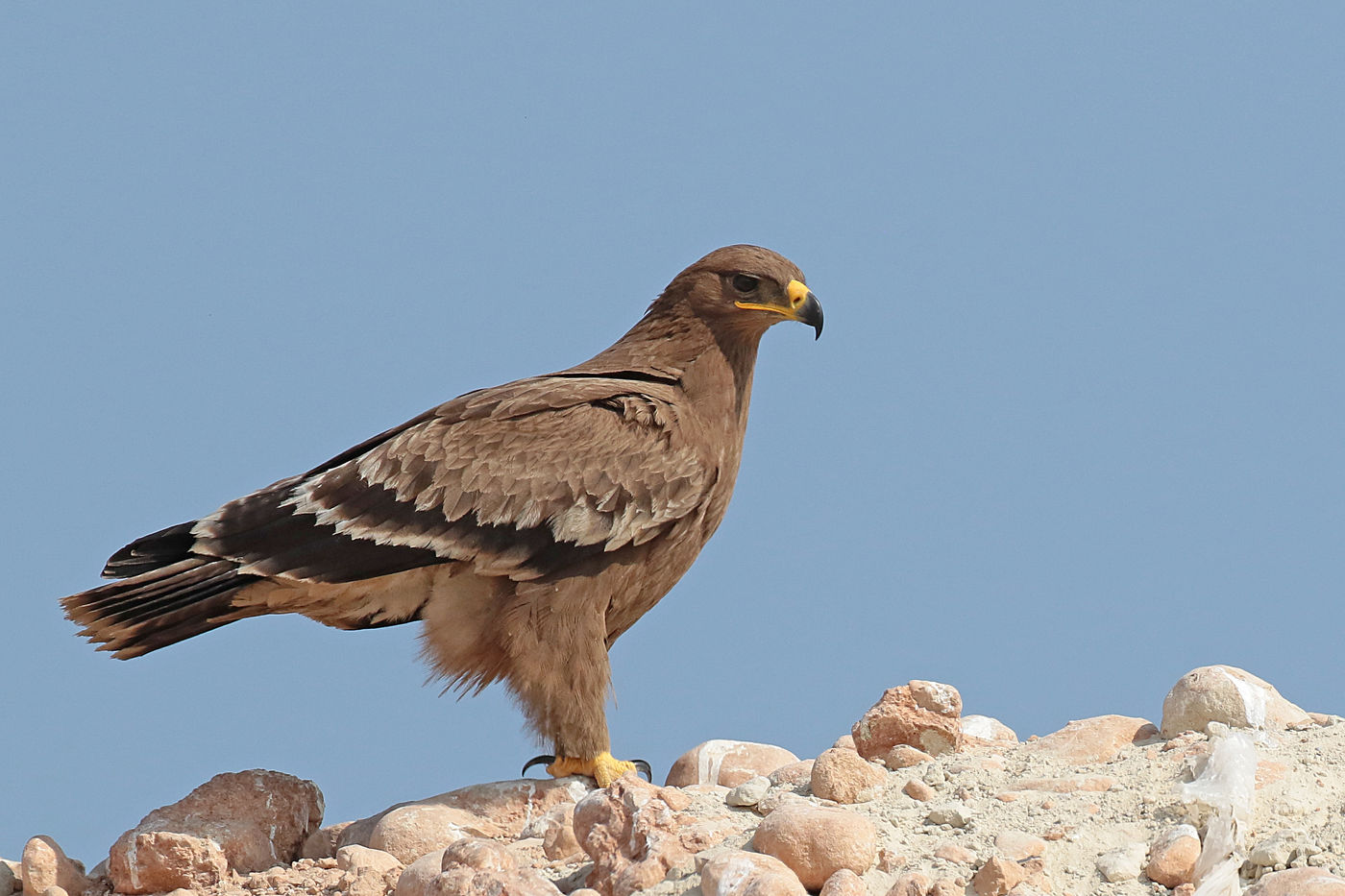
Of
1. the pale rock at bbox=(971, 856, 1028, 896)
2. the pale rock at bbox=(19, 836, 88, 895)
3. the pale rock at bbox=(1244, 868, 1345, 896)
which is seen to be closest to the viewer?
the pale rock at bbox=(1244, 868, 1345, 896)

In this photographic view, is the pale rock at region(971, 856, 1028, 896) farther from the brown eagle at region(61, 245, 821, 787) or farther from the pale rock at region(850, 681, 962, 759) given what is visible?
the brown eagle at region(61, 245, 821, 787)

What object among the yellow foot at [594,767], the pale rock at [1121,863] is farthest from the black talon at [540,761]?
the pale rock at [1121,863]

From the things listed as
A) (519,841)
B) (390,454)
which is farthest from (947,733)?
(390,454)

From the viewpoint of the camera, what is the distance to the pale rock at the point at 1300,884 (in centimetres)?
514

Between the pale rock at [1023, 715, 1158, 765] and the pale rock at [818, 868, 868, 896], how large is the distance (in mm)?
1906

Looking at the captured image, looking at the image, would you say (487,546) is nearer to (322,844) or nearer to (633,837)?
(322,844)

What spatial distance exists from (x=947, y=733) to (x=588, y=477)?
6.97ft

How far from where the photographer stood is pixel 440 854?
582 centimetres

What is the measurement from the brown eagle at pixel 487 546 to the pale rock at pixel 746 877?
2.21 metres

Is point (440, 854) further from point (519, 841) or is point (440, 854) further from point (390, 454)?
point (390, 454)

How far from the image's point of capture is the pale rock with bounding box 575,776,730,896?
5703 millimetres

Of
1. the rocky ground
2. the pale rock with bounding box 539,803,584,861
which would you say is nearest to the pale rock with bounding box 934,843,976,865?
the rocky ground

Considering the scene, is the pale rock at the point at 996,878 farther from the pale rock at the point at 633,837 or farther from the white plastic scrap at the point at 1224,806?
the pale rock at the point at 633,837

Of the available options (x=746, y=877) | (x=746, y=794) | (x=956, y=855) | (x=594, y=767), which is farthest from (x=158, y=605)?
(x=956, y=855)
